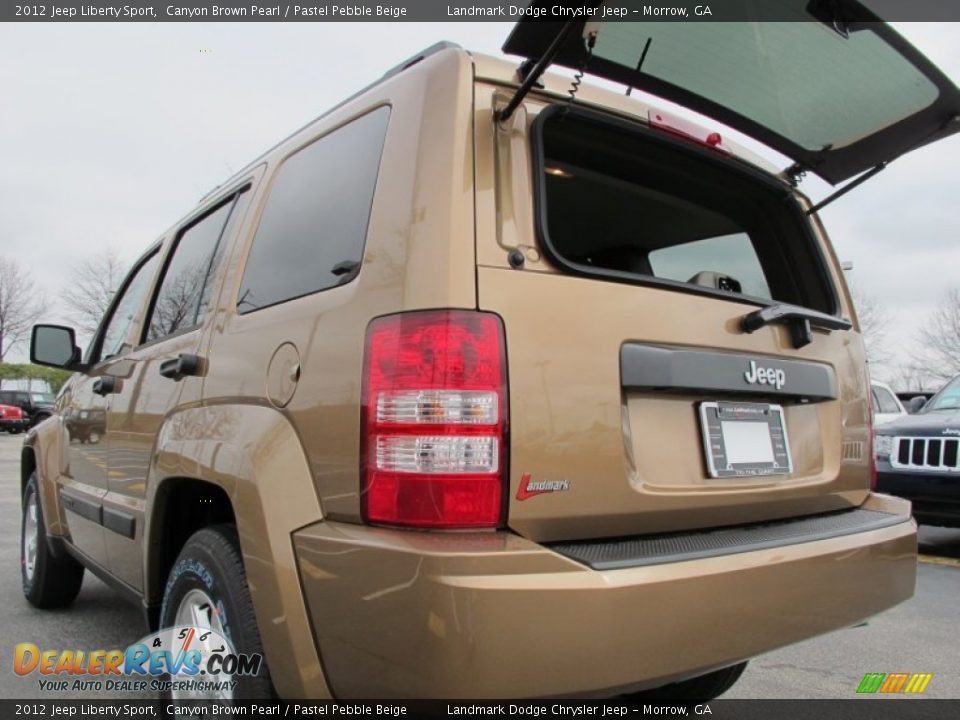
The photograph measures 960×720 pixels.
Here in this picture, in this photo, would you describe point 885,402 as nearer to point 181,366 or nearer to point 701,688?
point 701,688

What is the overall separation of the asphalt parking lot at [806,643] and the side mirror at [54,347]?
133 centimetres

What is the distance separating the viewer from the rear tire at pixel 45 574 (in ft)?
12.4

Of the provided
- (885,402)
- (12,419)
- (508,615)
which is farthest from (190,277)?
(12,419)

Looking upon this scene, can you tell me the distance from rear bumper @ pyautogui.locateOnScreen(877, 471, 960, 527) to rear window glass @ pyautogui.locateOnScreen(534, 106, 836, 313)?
11.8ft

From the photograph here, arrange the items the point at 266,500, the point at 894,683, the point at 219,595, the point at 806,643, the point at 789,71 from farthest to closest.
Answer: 1. the point at 806,643
2. the point at 894,683
3. the point at 789,71
4. the point at 219,595
5. the point at 266,500

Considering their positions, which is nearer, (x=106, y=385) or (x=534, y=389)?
(x=534, y=389)

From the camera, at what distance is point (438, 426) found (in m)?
1.49

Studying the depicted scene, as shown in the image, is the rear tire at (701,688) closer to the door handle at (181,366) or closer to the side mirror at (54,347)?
the door handle at (181,366)

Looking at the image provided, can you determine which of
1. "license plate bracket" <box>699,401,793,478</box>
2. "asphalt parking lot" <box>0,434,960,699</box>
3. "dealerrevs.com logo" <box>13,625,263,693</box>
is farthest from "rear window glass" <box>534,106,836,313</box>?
"asphalt parking lot" <box>0,434,960,699</box>

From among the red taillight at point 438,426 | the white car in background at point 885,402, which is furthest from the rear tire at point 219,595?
the white car in background at point 885,402

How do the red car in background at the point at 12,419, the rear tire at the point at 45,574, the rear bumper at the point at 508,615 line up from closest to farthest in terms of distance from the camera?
the rear bumper at the point at 508,615 → the rear tire at the point at 45,574 → the red car in background at the point at 12,419

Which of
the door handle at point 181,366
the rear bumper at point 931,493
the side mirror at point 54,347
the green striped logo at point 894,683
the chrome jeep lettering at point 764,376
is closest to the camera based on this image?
the chrome jeep lettering at point 764,376

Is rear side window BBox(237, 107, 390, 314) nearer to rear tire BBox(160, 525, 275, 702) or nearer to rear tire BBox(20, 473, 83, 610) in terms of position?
rear tire BBox(160, 525, 275, 702)

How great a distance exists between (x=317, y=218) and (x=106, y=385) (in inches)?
64.3
